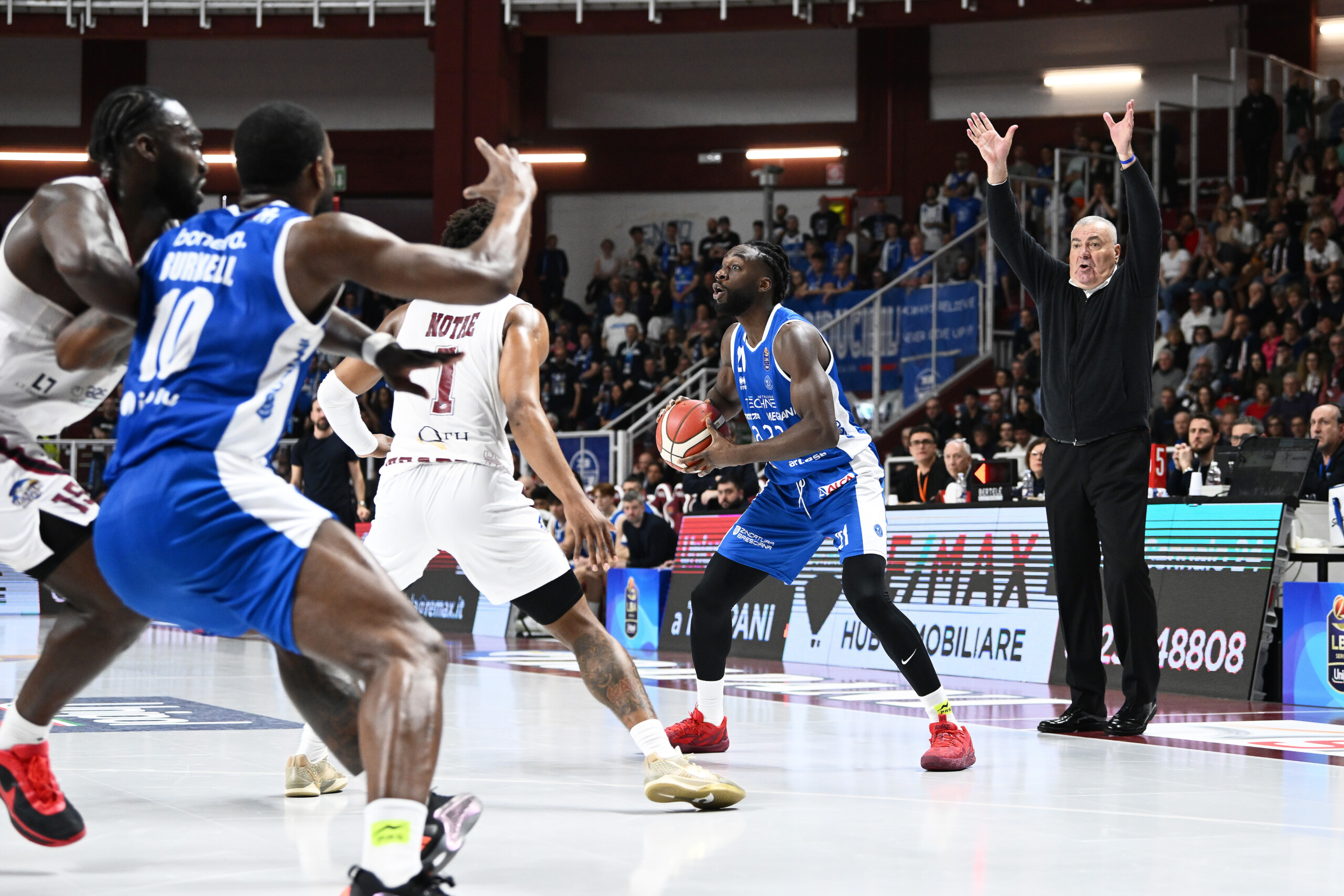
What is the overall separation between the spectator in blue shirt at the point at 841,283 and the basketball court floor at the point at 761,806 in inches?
514

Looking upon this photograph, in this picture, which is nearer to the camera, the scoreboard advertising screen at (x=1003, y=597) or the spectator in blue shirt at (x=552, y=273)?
the scoreboard advertising screen at (x=1003, y=597)


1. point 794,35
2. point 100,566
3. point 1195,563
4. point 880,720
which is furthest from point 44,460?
point 794,35

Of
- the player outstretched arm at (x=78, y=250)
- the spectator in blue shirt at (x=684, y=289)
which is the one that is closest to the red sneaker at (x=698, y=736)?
the player outstretched arm at (x=78, y=250)

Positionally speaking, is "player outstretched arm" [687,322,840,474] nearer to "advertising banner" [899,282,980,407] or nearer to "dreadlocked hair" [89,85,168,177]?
"dreadlocked hair" [89,85,168,177]

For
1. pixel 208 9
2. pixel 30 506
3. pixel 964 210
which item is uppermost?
pixel 208 9

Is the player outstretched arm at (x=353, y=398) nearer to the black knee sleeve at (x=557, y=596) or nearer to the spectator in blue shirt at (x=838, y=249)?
the black knee sleeve at (x=557, y=596)

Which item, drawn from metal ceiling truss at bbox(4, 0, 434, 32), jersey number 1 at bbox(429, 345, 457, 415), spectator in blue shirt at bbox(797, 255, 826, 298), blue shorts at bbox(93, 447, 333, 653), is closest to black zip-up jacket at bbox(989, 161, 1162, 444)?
jersey number 1 at bbox(429, 345, 457, 415)

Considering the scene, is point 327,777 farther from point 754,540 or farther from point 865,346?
point 865,346

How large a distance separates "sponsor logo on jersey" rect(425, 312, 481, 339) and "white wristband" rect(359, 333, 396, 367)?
1.74 meters

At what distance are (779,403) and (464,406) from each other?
1.54 metres

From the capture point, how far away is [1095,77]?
23.8 meters

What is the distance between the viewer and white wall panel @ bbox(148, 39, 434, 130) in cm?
2656

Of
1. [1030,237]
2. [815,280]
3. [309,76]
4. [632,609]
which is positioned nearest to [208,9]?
[309,76]

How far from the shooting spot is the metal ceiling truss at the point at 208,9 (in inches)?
845
